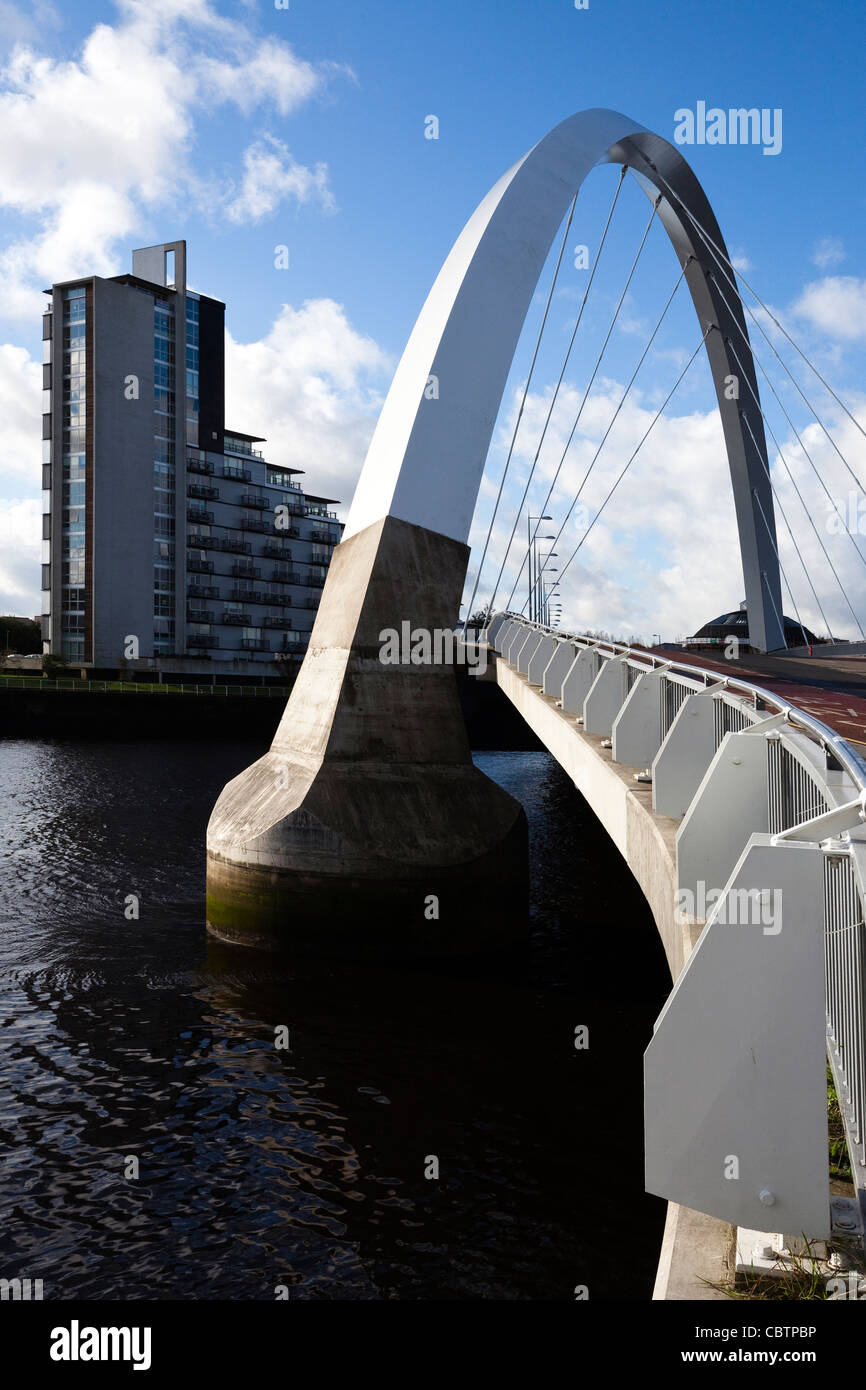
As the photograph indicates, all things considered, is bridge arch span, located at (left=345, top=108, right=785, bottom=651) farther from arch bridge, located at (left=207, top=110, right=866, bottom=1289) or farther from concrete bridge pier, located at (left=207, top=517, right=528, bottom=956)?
concrete bridge pier, located at (left=207, top=517, right=528, bottom=956)

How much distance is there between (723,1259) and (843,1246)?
41 centimetres

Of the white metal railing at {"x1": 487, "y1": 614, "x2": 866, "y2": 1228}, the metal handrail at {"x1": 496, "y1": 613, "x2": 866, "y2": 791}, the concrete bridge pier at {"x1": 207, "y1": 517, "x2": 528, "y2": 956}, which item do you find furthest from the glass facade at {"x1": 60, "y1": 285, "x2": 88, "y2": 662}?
the metal handrail at {"x1": 496, "y1": 613, "x2": 866, "y2": 791}

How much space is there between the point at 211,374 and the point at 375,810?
78.4 m

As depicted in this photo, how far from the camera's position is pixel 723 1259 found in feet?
11.6

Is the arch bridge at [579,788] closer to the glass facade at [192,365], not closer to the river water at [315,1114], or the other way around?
the river water at [315,1114]

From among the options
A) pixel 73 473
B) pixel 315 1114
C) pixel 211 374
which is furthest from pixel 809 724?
pixel 211 374

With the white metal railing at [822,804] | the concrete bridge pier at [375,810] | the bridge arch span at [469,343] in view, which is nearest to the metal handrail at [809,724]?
the white metal railing at [822,804]

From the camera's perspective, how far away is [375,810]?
15703 millimetres

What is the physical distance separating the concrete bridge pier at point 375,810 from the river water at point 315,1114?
69 centimetres

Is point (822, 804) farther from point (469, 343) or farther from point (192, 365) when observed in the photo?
point (192, 365)

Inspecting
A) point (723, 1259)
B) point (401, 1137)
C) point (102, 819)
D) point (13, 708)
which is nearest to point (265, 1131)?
point (401, 1137)

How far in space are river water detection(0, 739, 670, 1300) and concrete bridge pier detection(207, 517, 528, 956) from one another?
69 cm

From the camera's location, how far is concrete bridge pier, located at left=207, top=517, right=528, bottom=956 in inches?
603

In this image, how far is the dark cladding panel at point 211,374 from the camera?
281 ft
